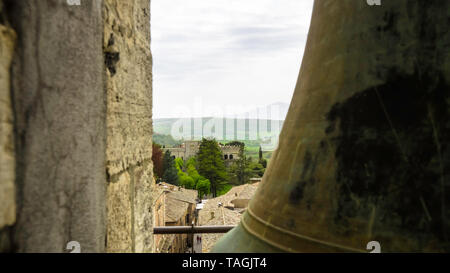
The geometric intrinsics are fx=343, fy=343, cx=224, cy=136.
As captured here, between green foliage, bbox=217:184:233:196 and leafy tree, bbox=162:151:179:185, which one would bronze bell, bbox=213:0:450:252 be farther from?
green foliage, bbox=217:184:233:196

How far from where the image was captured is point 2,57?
893mm

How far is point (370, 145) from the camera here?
3.72 ft

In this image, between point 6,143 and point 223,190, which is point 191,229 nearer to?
point 6,143

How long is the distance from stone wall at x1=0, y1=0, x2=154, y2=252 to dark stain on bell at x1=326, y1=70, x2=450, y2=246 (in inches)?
34.2

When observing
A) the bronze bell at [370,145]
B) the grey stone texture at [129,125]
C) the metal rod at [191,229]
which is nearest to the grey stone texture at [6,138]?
the grey stone texture at [129,125]

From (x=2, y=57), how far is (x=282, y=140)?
998mm

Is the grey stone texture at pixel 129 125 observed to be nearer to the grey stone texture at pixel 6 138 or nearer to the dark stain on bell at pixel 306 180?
the grey stone texture at pixel 6 138

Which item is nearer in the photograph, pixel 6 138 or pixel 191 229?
pixel 6 138

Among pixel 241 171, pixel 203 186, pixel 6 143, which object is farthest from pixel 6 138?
pixel 241 171

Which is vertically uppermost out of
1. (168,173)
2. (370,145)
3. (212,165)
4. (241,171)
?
(370,145)

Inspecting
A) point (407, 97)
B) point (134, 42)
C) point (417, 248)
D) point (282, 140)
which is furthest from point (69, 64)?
point (417, 248)

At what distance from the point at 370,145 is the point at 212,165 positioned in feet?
119

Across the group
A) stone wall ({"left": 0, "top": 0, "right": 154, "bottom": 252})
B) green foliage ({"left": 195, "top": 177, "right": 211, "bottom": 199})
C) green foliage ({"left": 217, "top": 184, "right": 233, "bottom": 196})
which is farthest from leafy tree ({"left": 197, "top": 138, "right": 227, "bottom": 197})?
stone wall ({"left": 0, "top": 0, "right": 154, "bottom": 252})
